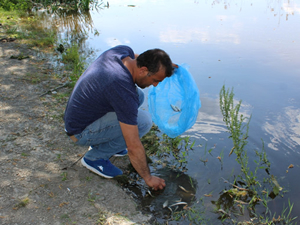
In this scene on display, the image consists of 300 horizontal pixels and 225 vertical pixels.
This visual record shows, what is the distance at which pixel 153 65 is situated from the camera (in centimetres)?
217

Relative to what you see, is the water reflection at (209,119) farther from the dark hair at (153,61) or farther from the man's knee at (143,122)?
the dark hair at (153,61)

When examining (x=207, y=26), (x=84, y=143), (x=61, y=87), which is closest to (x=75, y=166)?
(x=84, y=143)

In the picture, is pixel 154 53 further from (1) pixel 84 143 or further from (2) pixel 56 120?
(2) pixel 56 120

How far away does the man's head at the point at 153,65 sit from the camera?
2168 mm

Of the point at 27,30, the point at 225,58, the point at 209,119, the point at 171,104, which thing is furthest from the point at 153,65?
the point at 27,30

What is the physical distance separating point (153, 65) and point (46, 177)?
1.32 metres

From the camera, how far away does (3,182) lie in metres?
2.36

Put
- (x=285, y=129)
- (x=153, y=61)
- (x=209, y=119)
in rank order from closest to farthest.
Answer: (x=153, y=61)
(x=285, y=129)
(x=209, y=119)

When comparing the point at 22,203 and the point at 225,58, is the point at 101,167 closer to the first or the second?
the point at 22,203

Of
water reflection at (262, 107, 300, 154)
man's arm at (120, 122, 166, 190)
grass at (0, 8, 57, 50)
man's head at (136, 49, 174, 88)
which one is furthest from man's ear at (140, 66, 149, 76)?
grass at (0, 8, 57, 50)

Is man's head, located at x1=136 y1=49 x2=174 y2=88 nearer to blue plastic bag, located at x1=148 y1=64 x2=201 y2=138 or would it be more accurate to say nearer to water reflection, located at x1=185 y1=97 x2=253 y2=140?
blue plastic bag, located at x1=148 y1=64 x2=201 y2=138

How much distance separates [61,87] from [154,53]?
237 centimetres

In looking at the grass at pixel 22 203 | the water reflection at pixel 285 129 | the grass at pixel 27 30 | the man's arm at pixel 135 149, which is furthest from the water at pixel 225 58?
the grass at pixel 22 203

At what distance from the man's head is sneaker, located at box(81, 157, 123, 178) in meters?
0.88
